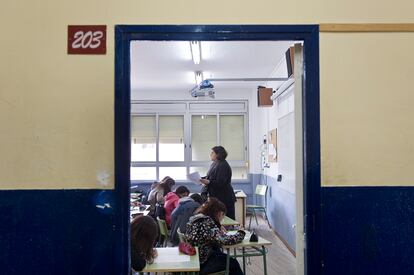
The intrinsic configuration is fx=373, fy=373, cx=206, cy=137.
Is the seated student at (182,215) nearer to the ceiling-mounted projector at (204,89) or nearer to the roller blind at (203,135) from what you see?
the ceiling-mounted projector at (204,89)

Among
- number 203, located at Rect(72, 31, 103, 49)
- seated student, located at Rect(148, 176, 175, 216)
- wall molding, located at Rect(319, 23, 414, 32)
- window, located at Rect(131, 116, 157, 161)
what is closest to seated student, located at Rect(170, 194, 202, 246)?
seated student, located at Rect(148, 176, 175, 216)

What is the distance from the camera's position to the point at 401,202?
180cm

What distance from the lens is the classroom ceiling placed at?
16.8 ft

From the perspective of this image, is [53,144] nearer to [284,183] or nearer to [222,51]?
[222,51]

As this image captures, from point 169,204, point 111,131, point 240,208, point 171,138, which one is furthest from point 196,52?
point 111,131

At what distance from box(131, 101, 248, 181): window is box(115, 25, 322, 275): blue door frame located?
658 cm

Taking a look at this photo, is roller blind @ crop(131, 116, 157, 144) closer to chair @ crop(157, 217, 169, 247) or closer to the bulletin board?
the bulletin board

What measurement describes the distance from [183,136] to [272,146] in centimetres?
252

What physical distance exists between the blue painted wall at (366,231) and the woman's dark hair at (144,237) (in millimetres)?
Answer: 1290

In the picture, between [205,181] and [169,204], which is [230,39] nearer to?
[169,204]

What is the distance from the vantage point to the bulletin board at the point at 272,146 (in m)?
6.33

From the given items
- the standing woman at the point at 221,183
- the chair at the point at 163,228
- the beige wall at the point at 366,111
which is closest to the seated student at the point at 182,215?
the chair at the point at 163,228

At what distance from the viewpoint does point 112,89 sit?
1.79 m

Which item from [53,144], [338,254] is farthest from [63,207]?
[338,254]
